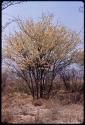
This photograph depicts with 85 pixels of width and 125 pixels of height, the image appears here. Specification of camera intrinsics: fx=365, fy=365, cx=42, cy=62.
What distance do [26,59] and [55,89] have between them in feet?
6.19

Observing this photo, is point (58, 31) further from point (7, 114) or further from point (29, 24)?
point (7, 114)

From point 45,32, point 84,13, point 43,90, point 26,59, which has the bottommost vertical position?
point 43,90

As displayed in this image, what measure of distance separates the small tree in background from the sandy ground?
136 cm

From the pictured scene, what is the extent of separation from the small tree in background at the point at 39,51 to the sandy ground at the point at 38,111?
4.48 ft

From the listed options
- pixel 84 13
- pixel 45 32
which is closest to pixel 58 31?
pixel 45 32

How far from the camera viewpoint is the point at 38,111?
11.4 metres

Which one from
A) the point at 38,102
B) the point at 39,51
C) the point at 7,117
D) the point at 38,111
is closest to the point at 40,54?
the point at 39,51

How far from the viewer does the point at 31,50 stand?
613 inches

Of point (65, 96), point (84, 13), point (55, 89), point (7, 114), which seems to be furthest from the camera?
point (55, 89)

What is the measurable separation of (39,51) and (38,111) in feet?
→ 15.0

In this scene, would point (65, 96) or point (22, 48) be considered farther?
point (22, 48)

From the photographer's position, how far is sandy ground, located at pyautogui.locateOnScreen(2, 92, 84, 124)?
31.3 ft

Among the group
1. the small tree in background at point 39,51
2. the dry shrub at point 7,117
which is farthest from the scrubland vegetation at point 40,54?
the dry shrub at point 7,117

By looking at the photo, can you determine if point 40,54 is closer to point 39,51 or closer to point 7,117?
point 39,51
